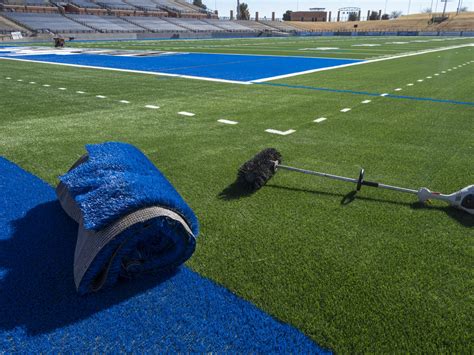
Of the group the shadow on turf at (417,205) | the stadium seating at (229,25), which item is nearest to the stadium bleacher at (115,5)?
the stadium seating at (229,25)

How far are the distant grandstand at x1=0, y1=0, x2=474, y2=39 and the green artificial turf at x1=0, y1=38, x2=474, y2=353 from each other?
1581 inches

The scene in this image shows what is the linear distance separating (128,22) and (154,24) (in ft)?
13.8

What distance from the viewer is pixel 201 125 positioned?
18.7 ft

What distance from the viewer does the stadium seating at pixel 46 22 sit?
41.9m

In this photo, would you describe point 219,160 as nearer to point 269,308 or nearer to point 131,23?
point 269,308

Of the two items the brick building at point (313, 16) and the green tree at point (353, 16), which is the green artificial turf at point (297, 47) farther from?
the green tree at point (353, 16)

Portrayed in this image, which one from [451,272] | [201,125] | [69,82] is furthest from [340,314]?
[69,82]

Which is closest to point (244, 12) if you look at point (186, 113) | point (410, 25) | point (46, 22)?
point (410, 25)

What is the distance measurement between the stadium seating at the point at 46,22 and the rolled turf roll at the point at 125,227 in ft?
156

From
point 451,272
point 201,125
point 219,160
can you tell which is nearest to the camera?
point 451,272

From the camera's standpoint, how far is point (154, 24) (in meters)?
55.4

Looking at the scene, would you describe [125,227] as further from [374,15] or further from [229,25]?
[374,15]

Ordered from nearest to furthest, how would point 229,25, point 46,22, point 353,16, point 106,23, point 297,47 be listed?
1. point 297,47
2. point 46,22
3. point 106,23
4. point 229,25
5. point 353,16

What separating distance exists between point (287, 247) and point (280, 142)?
257 cm
